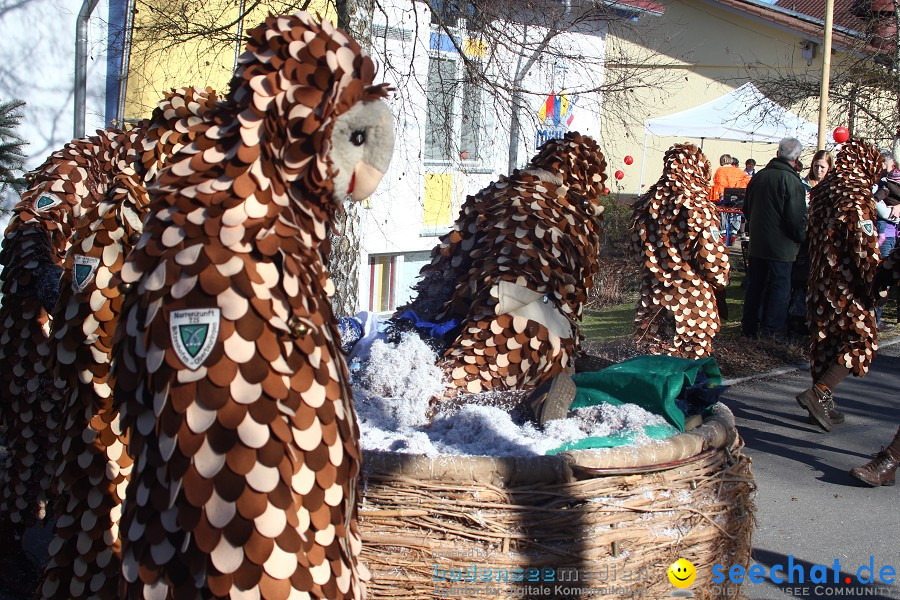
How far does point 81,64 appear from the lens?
25.4ft

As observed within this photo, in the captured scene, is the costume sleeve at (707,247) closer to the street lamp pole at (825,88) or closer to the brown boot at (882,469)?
the brown boot at (882,469)

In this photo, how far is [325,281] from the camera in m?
1.67

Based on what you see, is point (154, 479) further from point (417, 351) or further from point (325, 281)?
point (417, 351)

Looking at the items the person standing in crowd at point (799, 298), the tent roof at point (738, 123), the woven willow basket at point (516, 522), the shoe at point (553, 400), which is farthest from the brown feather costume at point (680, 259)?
the tent roof at point (738, 123)

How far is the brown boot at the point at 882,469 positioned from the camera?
4801 millimetres

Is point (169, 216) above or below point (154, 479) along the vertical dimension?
above

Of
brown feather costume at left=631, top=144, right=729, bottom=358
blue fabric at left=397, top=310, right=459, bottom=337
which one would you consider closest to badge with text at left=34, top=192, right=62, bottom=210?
blue fabric at left=397, top=310, right=459, bottom=337

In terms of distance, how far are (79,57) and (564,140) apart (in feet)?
18.8

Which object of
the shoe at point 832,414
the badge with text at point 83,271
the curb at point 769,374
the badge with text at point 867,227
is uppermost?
the badge with text at point 867,227

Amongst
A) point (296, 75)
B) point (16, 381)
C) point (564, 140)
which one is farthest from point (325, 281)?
point (564, 140)

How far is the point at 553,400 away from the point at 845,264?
346 centimetres

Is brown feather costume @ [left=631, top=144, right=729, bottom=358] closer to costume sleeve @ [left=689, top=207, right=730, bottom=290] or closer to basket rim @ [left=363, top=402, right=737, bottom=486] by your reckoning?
costume sleeve @ [left=689, top=207, right=730, bottom=290]

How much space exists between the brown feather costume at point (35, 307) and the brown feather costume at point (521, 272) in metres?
1.36

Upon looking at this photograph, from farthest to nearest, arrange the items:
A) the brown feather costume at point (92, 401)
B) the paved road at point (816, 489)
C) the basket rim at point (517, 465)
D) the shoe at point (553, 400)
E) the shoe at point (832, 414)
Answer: the shoe at point (832, 414), the paved road at point (816, 489), the shoe at point (553, 400), the basket rim at point (517, 465), the brown feather costume at point (92, 401)
